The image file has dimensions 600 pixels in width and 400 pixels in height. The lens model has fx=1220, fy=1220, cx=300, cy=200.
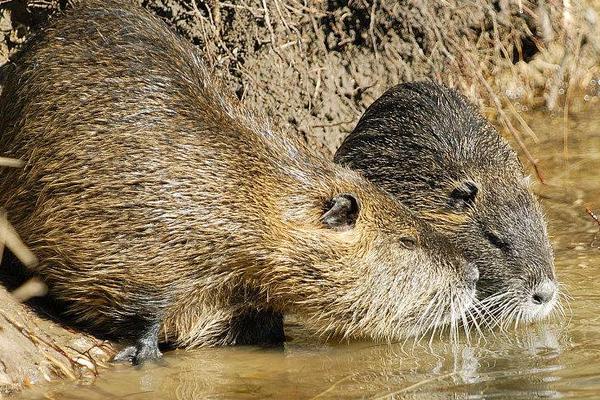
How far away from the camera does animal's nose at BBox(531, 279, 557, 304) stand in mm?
5281

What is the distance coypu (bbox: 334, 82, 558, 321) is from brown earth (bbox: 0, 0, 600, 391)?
0.87 ft

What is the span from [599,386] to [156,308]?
5.55 feet

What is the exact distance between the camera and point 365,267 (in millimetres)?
4938

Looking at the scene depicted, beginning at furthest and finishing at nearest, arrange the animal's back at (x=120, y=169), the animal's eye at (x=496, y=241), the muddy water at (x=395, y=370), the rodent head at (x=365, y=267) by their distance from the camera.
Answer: the animal's eye at (x=496, y=241)
the rodent head at (x=365, y=267)
the animal's back at (x=120, y=169)
the muddy water at (x=395, y=370)

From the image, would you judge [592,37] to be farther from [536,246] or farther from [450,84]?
[536,246]

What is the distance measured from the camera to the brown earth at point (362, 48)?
6918 mm

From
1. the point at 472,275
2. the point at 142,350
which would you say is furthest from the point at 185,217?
the point at 472,275

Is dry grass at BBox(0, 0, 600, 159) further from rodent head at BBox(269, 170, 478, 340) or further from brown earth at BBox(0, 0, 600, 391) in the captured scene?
rodent head at BBox(269, 170, 478, 340)

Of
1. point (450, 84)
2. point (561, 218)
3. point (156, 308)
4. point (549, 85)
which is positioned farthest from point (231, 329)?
point (549, 85)

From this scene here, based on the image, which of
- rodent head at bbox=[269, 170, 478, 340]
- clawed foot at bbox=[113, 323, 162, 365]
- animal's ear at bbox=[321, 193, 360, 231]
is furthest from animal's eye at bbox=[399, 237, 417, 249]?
clawed foot at bbox=[113, 323, 162, 365]

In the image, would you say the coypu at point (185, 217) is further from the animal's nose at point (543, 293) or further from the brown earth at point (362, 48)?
the brown earth at point (362, 48)

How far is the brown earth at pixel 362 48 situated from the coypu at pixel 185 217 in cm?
121

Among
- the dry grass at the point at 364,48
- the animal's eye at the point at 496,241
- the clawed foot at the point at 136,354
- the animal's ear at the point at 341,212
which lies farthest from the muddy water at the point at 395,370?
the dry grass at the point at 364,48

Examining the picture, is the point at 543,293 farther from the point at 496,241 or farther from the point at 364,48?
the point at 364,48
